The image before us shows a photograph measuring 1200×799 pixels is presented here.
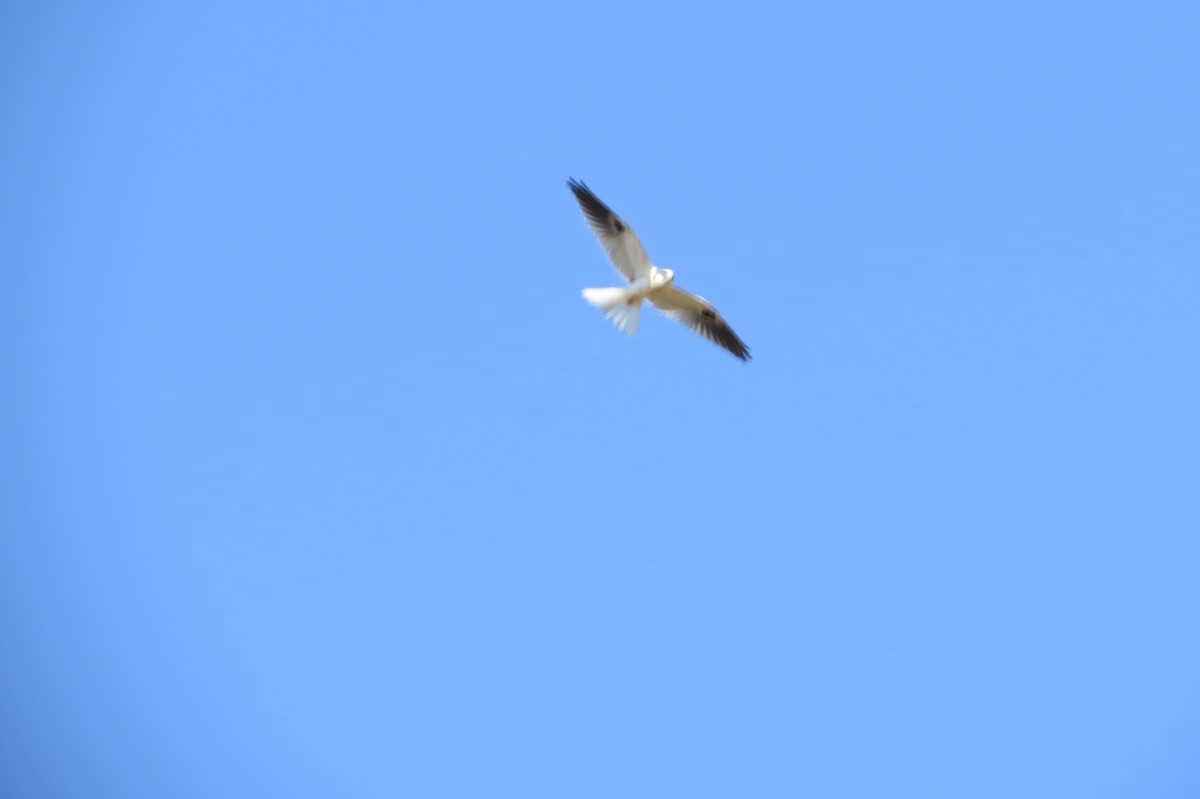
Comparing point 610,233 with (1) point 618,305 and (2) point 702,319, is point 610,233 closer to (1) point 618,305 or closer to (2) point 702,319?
(1) point 618,305

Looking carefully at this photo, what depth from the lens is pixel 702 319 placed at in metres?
12.6

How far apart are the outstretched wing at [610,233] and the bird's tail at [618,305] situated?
0.25m

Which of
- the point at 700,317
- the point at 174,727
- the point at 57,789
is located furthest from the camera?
the point at 174,727

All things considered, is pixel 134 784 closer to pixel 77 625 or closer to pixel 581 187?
pixel 77 625

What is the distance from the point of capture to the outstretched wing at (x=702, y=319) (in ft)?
40.5

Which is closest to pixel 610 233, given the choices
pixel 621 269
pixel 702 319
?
pixel 621 269

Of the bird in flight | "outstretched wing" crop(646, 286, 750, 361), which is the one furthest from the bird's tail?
"outstretched wing" crop(646, 286, 750, 361)

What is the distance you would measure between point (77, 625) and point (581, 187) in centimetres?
5990

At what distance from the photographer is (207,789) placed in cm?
4831

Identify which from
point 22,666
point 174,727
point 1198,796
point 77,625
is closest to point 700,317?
point 1198,796

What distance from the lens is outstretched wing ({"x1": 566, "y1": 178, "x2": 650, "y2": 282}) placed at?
11.4 m

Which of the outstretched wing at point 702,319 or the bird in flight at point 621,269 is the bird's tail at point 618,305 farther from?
the outstretched wing at point 702,319

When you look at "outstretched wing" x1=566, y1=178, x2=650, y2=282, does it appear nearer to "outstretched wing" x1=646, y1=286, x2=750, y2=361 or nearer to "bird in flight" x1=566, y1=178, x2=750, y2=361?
"bird in flight" x1=566, y1=178, x2=750, y2=361

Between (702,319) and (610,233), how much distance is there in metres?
1.62
